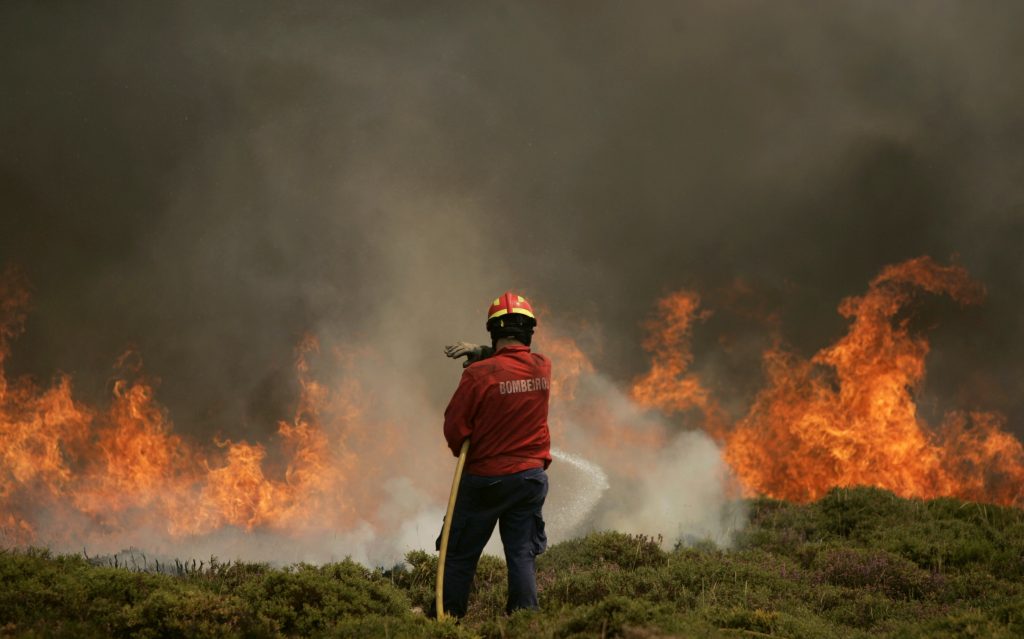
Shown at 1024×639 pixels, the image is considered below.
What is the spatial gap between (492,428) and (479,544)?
3.54 ft

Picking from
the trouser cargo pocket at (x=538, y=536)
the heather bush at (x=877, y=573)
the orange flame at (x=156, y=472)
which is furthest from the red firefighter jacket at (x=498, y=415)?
the orange flame at (x=156, y=472)

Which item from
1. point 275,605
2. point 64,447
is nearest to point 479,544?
point 275,605

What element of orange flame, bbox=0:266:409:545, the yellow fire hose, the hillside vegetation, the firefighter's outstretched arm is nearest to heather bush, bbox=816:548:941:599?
the hillside vegetation

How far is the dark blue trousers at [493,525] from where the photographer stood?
6.69 metres

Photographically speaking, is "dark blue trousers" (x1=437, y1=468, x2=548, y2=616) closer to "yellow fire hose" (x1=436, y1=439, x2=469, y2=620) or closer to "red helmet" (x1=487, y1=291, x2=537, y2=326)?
"yellow fire hose" (x1=436, y1=439, x2=469, y2=620)

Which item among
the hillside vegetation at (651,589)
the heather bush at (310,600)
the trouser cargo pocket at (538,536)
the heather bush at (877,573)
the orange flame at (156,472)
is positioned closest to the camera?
the hillside vegetation at (651,589)

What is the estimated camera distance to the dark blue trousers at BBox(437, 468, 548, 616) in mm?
6691

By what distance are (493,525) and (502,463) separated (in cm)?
60

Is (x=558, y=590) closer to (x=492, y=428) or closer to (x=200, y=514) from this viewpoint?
(x=492, y=428)

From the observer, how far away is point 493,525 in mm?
6742

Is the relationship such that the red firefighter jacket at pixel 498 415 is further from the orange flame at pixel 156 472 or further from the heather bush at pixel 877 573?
the orange flame at pixel 156 472

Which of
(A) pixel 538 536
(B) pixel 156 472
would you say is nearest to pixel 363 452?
(B) pixel 156 472

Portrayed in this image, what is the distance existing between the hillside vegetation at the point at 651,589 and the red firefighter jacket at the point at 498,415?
53.4 inches

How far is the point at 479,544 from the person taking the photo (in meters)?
6.74
